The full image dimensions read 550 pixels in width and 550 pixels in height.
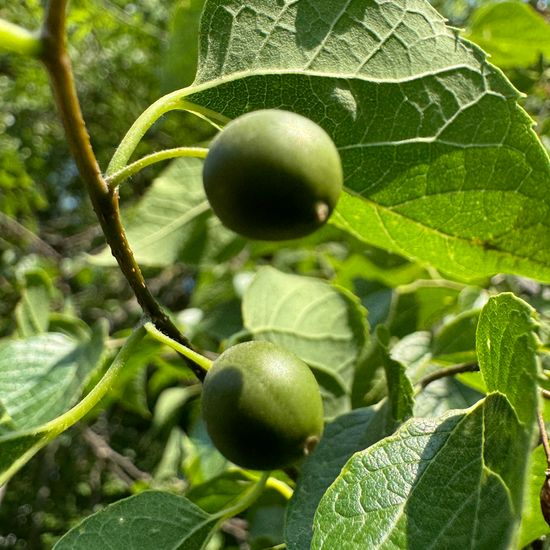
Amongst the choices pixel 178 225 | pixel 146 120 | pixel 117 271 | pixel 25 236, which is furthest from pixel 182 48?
pixel 117 271

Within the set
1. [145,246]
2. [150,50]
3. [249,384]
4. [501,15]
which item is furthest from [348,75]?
[150,50]

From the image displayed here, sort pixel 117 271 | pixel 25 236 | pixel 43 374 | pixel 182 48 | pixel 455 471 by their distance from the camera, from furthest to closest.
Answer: pixel 117 271, pixel 25 236, pixel 182 48, pixel 43 374, pixel 455 471

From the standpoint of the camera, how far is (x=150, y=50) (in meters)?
6.56

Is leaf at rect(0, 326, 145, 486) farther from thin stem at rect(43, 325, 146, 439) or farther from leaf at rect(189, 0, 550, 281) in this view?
leaf at rect(189, 0, 550, 281)

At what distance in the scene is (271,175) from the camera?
1.06 m

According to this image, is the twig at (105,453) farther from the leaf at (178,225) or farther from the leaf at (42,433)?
the leaf at (42,433)

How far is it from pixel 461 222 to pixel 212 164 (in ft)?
1.87

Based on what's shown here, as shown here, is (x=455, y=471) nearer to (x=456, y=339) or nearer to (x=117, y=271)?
(x=456, y=339)

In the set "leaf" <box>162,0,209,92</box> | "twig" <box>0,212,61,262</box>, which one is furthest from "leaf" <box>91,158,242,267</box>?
"twig" <box>0,212,61,262</box>

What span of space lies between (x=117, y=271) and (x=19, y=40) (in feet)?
18.3

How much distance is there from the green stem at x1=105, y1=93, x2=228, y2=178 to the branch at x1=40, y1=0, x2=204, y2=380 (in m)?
0.04

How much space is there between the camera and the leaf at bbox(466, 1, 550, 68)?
8.95 ft

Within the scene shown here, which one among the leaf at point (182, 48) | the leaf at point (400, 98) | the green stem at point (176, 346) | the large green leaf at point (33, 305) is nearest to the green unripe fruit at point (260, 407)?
the green stem at point (176, 346)

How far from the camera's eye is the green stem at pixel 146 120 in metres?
1.22
